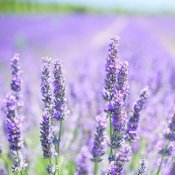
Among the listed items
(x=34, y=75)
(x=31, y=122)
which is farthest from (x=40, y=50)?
(x=31, y=122)

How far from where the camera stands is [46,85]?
2.84 metres

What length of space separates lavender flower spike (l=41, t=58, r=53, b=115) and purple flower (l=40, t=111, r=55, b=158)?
0.30 ft

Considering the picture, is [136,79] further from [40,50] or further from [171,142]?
[40,50]

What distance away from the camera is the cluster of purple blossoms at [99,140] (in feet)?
8.07

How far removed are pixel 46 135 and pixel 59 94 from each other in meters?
0.22

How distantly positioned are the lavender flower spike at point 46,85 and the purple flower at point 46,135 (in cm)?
9

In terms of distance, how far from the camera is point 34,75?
11.0 metres

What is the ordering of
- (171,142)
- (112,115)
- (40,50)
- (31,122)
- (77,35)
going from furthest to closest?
(77,35) < (40,50) < (31,122) < (171,142) < (112,115)

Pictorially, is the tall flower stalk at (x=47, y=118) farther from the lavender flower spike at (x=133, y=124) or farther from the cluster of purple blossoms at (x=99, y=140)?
the lavender flower spike at (x=133, y=124)

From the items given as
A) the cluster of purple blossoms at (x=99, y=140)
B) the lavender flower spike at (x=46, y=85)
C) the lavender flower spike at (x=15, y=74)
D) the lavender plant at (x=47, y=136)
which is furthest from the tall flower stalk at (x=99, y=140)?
the lavender flower spike at (x=15, y=74)

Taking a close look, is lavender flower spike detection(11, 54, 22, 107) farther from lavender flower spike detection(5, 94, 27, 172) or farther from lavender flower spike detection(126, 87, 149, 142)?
lavender flower spike detection(126, 87, 149, 142)

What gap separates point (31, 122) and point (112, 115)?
2670 millimetres

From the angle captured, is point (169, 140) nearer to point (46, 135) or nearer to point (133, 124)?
point (133, 124)

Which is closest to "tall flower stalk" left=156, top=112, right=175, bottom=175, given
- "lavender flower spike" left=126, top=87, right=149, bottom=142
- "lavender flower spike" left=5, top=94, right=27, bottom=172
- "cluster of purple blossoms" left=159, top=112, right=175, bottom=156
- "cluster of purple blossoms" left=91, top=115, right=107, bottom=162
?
"cluster of purple blossoms" left=159, top=112, right=175, bottom=156
